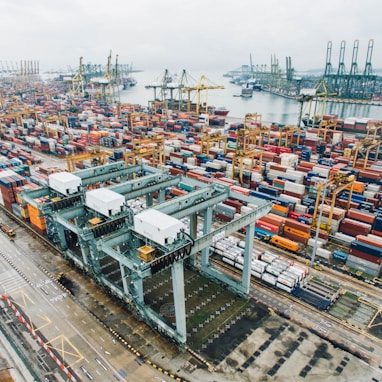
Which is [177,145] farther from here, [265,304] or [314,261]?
[265,304]

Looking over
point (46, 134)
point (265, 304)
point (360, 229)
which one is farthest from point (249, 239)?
point (46, 134)

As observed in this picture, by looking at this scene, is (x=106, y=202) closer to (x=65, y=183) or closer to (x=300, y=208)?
(x=65, y=183)

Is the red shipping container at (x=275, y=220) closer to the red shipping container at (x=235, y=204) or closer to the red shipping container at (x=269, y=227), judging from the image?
the red shipping container at (x=269, y=227)

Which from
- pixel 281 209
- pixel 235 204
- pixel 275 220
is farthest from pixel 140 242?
pixel 281 209

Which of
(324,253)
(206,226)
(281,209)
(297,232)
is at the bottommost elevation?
(324,253)

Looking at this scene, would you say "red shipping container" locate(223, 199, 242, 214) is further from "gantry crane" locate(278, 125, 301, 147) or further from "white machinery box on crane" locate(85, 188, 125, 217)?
"gantry crane" locate(278, 125, 301, 147)

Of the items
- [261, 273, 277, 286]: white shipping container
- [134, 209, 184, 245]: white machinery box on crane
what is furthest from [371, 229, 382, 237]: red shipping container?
[134, 209, 184, 245]: white machinery box on crane
